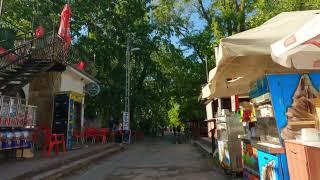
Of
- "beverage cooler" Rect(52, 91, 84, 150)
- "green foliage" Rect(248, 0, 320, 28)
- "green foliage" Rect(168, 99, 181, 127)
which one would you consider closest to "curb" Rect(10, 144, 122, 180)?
"beverage cooler" Rect(52, 91, 84, 150)

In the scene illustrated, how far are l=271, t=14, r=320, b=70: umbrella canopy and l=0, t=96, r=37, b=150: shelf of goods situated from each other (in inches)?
388

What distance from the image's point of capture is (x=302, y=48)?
4477mm

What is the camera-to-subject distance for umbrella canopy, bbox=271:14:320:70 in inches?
168

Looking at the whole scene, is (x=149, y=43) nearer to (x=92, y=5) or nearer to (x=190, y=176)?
(x=92, y=5)

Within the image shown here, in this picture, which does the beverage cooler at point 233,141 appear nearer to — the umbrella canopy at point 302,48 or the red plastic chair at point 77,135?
the umbrella canopy at point 302,48

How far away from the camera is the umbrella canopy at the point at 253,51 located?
5723mm

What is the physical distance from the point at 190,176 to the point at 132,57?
31.2 meters

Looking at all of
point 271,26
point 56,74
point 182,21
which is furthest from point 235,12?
point 271,26

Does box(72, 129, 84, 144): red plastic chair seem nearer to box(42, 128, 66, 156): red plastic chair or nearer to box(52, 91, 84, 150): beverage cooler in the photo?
box(52, 91, 84, 150): beverage cooler

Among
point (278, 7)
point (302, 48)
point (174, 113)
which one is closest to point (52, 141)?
point (302, 48)

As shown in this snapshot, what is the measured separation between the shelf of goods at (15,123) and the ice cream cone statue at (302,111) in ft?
31.2

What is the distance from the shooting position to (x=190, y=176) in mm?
11531

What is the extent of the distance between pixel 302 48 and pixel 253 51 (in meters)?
1.22

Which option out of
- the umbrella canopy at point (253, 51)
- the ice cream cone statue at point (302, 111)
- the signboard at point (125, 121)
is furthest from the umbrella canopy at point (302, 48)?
the signboard at point (125, 121)
